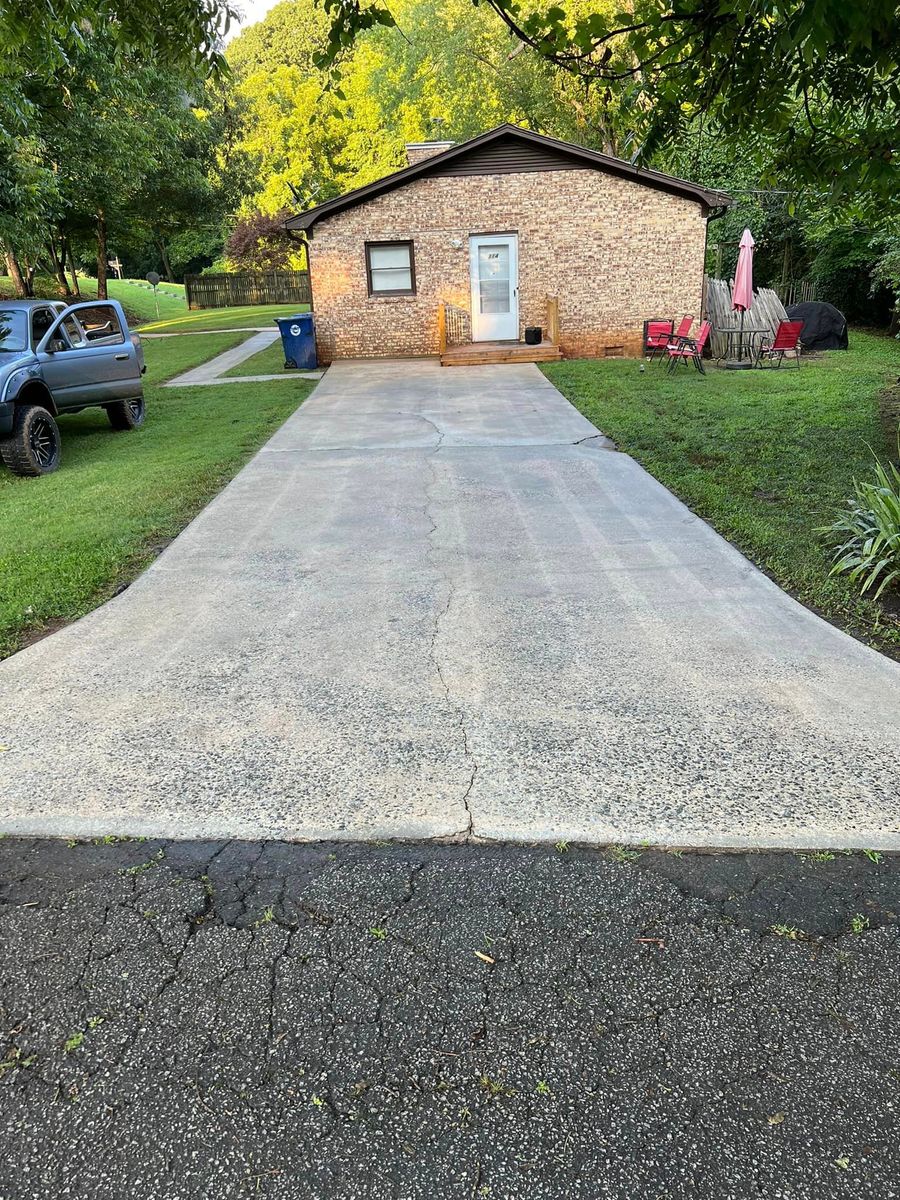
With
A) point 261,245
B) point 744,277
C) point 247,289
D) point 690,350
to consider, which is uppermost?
point 261,245

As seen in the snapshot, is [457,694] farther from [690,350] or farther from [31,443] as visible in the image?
[690,350]

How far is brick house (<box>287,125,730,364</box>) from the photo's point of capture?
58.9 feet

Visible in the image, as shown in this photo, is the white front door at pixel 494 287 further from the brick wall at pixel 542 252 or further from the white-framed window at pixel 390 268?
the white-framed window at pixel 390 268

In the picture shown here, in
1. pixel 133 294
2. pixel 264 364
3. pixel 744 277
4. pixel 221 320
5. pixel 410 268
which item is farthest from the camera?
pixel 133 294

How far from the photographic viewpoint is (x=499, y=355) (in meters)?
18.2

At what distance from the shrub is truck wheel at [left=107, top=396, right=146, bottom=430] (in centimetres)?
930

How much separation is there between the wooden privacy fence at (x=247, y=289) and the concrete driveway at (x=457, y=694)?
42176 millimetres

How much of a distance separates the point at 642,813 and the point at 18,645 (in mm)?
3747

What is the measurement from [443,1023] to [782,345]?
15669mm

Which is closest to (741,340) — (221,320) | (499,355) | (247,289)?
(499,355)

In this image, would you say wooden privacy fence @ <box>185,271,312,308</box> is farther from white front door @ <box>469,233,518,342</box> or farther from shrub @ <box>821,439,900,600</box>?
shrub @ <box>821,439,900,600</box>

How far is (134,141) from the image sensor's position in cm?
2216

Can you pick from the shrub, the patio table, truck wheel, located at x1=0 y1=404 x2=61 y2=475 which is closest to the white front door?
the patio table

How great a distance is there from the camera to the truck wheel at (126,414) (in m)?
11.5
